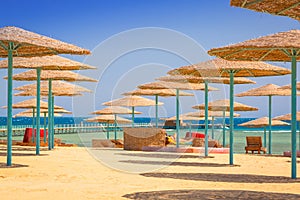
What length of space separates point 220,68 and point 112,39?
2.55 m

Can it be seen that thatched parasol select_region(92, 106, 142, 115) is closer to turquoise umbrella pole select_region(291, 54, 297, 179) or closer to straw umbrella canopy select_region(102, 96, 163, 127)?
straw umbrella canopy select_region(102, 96, 163, 127)

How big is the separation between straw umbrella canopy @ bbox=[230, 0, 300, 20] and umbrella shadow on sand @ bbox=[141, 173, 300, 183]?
2332 millimetres

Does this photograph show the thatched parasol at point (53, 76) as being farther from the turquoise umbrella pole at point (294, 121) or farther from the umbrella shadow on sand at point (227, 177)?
the turquoise umbrella pole at point (294, 121)

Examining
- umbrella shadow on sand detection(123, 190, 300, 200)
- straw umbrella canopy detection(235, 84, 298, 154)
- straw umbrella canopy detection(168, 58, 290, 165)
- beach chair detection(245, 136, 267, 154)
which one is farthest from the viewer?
beach chair detection(245, 136, 267, 154)

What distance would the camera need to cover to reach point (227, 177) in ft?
25.0

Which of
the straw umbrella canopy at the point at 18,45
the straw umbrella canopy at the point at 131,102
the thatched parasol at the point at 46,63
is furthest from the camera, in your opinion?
the straw umbrella canopy at the point at 131,102

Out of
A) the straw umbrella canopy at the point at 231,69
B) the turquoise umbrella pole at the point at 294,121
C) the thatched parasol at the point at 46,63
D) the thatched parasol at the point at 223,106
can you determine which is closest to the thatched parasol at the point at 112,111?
the thatched parasol at the point at 223,106

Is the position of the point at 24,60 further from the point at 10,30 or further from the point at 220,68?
the point at 220,68

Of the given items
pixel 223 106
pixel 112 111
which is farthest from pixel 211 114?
pixel 112 111

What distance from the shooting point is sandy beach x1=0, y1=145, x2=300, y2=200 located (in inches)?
224

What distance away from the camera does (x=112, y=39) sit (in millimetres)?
11078

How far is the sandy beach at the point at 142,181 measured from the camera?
5.70 meters

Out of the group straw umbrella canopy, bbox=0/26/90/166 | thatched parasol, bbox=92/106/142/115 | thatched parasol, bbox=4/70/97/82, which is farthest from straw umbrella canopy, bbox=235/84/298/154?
thatched parasol, bbox=92/106/142/115

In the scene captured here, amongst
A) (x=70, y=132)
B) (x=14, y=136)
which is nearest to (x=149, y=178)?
(x=14, y=136)
